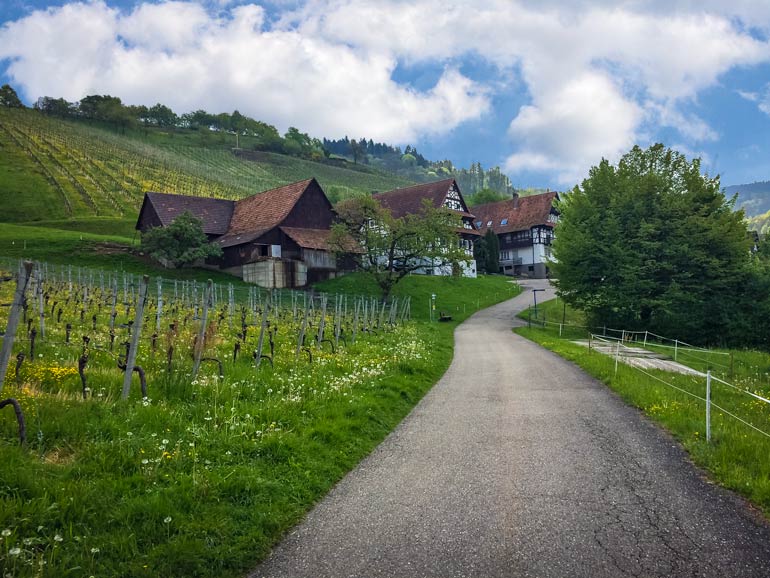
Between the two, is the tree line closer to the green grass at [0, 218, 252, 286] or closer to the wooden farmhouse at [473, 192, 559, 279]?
the wooden farmhouse at [473, 192, 559, 279]

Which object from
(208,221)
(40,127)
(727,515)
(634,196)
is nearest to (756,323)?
(634,196)

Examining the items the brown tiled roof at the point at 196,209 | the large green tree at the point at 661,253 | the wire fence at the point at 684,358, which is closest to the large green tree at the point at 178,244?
the brown tiled roof at the point at 196,209

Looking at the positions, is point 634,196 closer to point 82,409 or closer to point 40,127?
point 82,409

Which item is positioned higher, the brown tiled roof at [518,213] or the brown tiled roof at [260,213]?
the brown tiled roof at [518,213]

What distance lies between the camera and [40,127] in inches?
3959

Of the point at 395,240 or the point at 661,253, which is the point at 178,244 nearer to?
the point at 395,240

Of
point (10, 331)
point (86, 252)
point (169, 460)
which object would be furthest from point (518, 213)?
point (10, 331)

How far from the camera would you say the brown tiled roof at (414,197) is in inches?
2518

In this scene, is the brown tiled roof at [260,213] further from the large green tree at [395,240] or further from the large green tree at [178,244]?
the large green tree at [395,240]

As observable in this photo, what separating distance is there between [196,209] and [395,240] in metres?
25.8

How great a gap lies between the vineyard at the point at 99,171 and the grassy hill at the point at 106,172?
0.11 meters

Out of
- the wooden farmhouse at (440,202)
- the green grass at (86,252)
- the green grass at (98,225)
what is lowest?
the green grass at (86,252)

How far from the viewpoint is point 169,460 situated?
5961mm

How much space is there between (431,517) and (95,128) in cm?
14142
